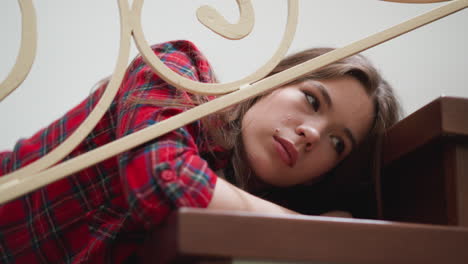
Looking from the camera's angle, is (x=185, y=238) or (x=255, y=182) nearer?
(x=185, y=238)

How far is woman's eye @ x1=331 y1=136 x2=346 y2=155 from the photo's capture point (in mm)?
1033

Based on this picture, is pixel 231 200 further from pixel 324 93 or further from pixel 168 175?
pixel 324 93

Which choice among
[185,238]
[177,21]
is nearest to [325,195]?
[177,21]

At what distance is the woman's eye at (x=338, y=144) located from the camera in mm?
1033

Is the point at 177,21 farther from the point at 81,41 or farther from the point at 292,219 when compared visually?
the point at 292,219

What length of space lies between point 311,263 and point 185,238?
0.12 metres

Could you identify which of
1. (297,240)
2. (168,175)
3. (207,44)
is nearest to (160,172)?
(168,175)

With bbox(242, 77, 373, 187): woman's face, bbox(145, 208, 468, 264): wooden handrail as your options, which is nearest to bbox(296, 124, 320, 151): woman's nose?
bbox(242, 77, 373, 187): woman's face

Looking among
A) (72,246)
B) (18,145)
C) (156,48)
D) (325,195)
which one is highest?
(156,48)

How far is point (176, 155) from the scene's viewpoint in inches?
24.5

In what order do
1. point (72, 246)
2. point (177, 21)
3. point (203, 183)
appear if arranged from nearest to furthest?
point (203, 183) < point (72, 246) < point (177, 21)

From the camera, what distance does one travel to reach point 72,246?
824 mm

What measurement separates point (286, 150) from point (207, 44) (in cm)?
47

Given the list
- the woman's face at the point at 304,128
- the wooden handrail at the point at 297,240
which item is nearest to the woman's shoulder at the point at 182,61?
the woman's face at the point at 304,128
